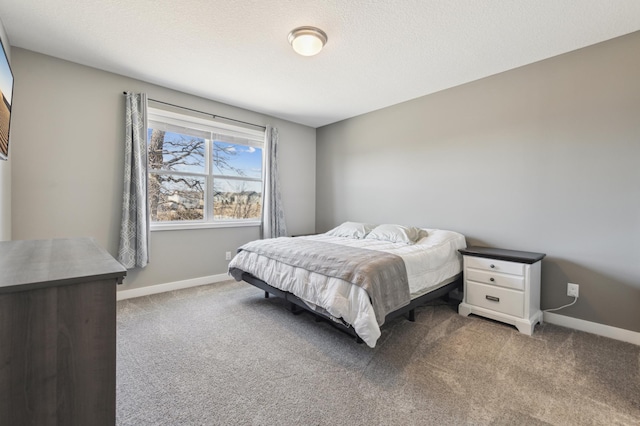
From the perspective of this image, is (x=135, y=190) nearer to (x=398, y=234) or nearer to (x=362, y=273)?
(x=362, y=273)

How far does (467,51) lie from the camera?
2578 mm

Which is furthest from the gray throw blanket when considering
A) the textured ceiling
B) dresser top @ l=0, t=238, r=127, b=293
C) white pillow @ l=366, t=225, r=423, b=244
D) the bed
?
the textured ceiling

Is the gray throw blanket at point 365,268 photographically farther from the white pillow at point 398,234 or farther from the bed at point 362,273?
the white pillow at point 398,234

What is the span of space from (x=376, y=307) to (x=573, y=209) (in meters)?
2.14

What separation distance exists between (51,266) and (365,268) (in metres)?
1.71

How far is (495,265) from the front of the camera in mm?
2639

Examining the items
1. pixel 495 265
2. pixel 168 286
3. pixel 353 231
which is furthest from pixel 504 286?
pixel 168 286

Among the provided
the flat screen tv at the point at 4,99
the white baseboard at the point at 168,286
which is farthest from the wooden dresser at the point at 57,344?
the white baseboard at the point at 168,286

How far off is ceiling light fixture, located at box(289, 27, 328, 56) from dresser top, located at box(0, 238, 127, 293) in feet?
6.77

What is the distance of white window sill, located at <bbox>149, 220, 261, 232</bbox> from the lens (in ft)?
11.4

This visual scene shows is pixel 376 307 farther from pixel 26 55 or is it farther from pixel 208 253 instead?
pixel 26 55

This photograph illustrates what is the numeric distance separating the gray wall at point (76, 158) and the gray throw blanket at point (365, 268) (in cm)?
170

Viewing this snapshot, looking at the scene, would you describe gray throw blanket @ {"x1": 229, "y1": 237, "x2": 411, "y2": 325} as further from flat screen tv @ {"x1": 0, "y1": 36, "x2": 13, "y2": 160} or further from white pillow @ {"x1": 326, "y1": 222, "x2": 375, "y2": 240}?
flat screen tv @ {"x1": 0, "y1": 36, "x2": 13, "y2": 160}

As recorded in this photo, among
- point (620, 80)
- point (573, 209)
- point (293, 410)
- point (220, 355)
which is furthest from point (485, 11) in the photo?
point (220, 355)
